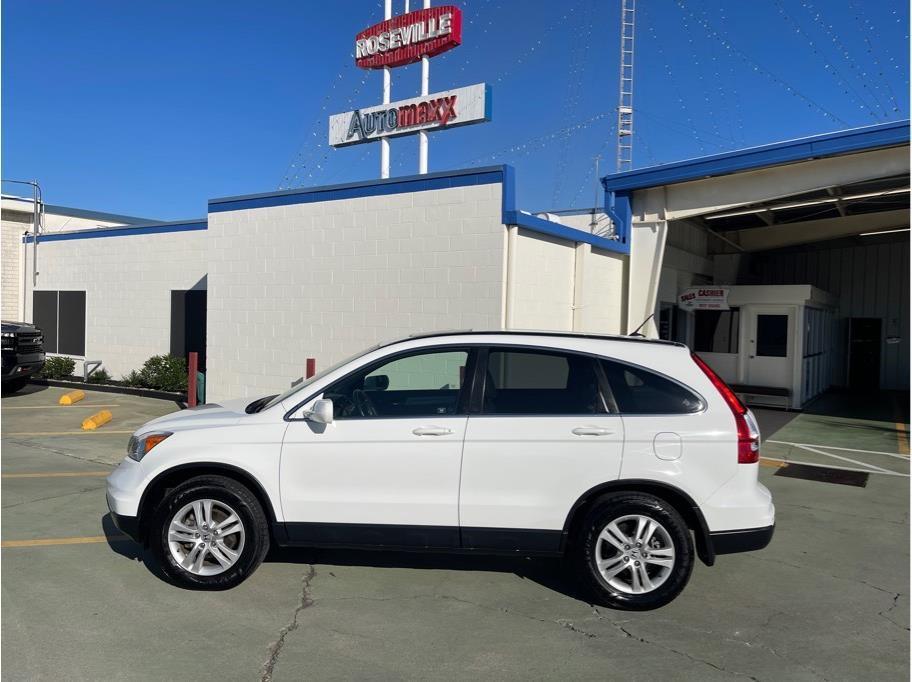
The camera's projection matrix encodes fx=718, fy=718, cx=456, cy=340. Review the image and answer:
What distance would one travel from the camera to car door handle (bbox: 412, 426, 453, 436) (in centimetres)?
468

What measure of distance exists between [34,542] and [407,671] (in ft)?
12.0

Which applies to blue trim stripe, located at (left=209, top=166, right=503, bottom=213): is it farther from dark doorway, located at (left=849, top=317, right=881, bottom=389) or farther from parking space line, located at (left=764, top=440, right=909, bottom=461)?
dark doorway, located at (left=849, top=317, right=881, bottom=389)

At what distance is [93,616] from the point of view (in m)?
4.40

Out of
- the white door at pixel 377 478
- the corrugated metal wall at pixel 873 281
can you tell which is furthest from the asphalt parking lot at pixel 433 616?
the corrugated metal wall at pixel 873 281

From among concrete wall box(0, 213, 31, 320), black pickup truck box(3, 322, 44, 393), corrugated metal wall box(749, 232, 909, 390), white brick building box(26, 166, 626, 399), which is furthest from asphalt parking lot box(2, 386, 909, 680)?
corrugated metal wall box(749, 232, 909, 390)

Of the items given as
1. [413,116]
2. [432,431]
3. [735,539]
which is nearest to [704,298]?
[413,116]

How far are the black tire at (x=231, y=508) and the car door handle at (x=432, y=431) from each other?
47.3 inches

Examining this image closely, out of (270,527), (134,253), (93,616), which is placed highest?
(134,253)

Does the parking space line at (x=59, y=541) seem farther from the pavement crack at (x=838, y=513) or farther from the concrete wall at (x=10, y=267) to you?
the concrete wall at (x=10, y=267)

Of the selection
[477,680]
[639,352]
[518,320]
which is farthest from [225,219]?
[477,680]

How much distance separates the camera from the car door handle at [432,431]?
468 cm

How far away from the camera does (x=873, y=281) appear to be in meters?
20.7

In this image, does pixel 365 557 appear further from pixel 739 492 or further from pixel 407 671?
pixel 739 492

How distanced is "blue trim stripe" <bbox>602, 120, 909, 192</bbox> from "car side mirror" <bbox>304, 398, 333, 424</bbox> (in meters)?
10.5
